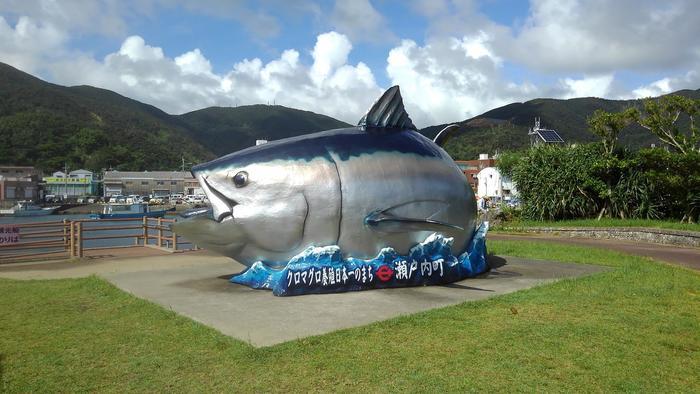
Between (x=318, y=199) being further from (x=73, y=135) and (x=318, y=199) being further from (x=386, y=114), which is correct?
(x=73, y=135)

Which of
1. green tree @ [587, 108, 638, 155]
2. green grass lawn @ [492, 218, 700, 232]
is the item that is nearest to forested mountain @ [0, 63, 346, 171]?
green grass lawn @ [492, 218, 700, 232]

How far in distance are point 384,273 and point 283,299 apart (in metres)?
1.64

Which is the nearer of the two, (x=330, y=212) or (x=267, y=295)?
(x=330, y=212)

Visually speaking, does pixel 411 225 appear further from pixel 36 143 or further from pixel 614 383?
pixel 36 143

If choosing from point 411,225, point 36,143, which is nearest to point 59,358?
point 411,225

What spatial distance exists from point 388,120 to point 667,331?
5.07m

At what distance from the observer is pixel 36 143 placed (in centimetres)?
11094

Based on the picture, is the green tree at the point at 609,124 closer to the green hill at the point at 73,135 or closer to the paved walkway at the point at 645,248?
the paved walkway at the point at 645,248

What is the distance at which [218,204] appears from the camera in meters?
7.50

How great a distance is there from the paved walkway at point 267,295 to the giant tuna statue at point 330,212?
378 mm

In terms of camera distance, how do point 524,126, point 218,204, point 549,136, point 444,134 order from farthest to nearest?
point 524,126 < point 549,136 < point 444,134 < point 218,204

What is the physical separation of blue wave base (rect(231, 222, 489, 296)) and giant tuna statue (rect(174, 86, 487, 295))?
16mm

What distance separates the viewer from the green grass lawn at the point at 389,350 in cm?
443

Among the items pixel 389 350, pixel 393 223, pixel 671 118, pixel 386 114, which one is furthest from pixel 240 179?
pixel 671 118
